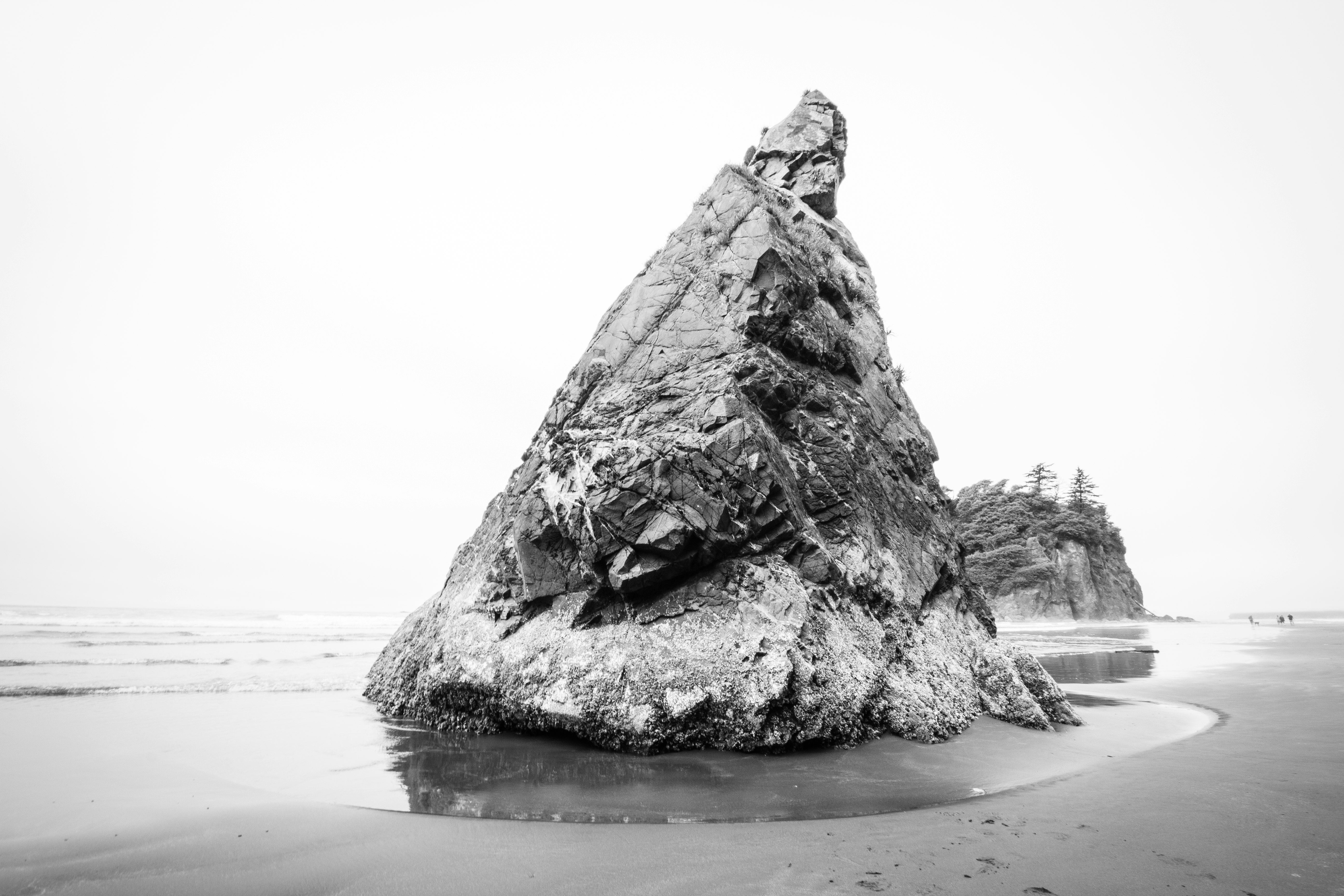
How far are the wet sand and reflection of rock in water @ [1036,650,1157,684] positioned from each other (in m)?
9.81

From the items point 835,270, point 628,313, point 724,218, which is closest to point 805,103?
point 835,270

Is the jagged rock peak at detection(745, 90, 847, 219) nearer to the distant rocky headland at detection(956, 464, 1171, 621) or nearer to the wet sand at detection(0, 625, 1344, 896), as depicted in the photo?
the wet sand at detection(0, 625, 1344, 896)

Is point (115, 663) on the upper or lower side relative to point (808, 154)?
lower

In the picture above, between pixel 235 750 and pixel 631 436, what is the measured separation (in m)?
5.68

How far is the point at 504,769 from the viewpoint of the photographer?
634 cm

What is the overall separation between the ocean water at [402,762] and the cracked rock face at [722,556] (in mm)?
465

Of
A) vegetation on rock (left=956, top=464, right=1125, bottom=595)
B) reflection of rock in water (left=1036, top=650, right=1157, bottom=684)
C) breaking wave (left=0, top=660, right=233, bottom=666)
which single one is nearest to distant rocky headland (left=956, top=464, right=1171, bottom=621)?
vegetation on rock (left=956, top=464, right=1125, bottom=595)

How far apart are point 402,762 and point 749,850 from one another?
414 centimetres

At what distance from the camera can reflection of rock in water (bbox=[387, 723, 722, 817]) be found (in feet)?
17.9

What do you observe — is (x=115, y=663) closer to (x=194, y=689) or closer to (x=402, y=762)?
(x=194, y=689)

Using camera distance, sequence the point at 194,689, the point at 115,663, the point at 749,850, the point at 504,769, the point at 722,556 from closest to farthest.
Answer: the point at 749,850 < the point at 504,769 < the point at 722,556 < the point at 194,689 < the point at 115,663

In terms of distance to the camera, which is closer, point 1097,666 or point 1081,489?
point 1097,666

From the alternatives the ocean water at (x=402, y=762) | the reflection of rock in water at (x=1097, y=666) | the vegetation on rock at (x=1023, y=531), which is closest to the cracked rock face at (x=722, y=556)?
the ocean water at (x=402, y=762)

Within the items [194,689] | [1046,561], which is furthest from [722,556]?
Result: [1046,561]
